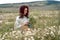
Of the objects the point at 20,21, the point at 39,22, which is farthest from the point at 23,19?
the point at 39,22

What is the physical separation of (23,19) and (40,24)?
20 centimetres

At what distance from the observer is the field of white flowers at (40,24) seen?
213 cm

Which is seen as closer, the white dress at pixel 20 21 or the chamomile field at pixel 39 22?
the chamomile field at pixel 39 22

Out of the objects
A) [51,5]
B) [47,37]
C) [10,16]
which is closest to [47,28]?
[47,37]

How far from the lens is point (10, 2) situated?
2283 mm

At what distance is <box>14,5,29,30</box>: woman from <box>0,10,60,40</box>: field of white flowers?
4 centimetres

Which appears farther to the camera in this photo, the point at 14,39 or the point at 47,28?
the point at 47,28

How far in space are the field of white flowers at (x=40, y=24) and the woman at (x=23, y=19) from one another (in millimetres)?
44

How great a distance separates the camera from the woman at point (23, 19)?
7.38ft

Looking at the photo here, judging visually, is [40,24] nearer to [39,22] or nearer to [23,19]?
[39,22]

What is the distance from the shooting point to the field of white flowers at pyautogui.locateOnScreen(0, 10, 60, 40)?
2129mm

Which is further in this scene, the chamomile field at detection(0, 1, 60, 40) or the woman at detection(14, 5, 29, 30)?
the woman at detection(14, 5, 29, 30)

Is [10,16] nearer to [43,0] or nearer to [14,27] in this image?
[14,27]

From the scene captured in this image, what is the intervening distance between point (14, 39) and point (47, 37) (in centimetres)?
36
